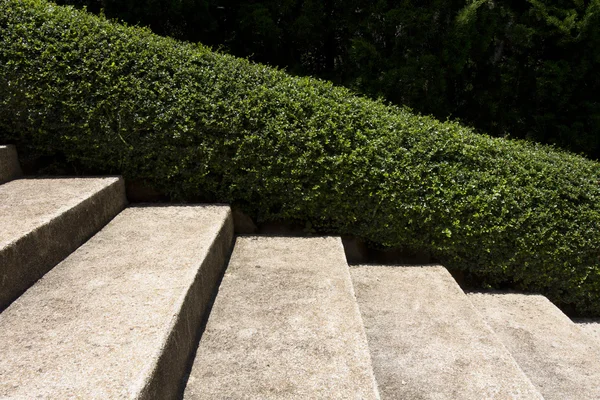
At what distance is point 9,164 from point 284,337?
2.59 meters

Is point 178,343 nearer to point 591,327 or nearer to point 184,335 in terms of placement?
point 184,335

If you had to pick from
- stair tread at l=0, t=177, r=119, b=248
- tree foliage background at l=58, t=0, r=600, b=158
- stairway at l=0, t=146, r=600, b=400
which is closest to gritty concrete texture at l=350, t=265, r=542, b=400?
stairway at l=0, t=146, r=600, b=400

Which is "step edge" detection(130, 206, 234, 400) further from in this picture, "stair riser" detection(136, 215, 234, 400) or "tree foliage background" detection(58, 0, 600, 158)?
"tree foliage background" detection(58, 0, 600, 158)

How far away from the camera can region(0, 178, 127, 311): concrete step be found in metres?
2.46

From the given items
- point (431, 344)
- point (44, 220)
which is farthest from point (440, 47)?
point (44, 220)

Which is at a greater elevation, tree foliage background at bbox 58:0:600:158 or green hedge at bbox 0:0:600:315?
tree foliage background at bbox 58:0:600:158

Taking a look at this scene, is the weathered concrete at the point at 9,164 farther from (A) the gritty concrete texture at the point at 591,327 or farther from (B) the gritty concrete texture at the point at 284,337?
(A) the gritty concrete texture at the point at 591,327

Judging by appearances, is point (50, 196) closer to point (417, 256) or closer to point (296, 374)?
point (296, 374)

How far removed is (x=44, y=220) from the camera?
9.12 ft

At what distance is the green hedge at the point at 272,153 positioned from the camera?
153 inches

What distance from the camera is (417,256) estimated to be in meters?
4.17

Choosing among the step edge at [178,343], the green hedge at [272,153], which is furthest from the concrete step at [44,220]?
the step edge at [178,343]

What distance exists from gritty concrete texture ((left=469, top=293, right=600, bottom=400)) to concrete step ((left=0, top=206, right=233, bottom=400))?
78.1 inches

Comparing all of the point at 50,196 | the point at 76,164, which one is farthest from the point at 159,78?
the point at 50,196
